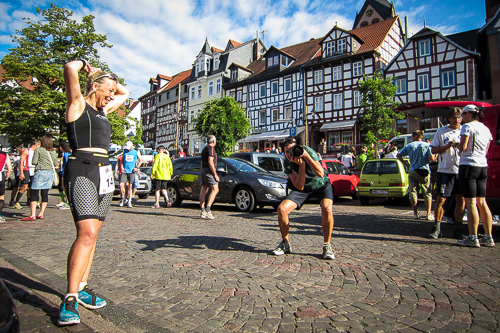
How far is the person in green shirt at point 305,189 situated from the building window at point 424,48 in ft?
97.1

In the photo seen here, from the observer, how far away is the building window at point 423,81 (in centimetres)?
2890

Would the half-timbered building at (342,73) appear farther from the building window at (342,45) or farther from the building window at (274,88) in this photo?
the building window at (274,88)

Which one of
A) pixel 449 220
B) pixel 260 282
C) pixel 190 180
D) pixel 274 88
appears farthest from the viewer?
pixel 274 88

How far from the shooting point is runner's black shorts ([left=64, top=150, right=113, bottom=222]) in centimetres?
277

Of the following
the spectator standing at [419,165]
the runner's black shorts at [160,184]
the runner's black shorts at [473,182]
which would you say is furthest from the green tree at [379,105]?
the runner's black shorts at [473,182]

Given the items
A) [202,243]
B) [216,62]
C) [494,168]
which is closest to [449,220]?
[494,168]

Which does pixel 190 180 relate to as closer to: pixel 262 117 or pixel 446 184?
pixel 446 184

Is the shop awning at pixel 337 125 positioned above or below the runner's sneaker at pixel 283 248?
above

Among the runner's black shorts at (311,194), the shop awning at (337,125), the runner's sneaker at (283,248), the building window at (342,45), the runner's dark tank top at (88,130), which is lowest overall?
the runner's sneaker at (283,248)

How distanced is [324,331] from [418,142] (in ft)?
21.1

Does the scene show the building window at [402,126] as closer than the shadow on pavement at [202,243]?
No

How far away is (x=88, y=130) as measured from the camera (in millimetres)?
2830

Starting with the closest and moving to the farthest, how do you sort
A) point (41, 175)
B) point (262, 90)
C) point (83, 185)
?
point (83, 185), point (41, 175), point (262, 90)

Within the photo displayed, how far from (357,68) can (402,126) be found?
22.0ft
